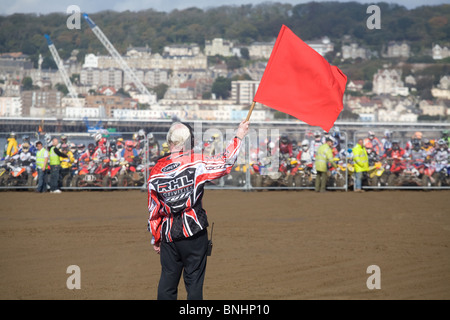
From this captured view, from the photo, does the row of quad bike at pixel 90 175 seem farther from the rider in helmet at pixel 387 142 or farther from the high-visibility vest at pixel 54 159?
the rider in helmet at pixel 387 142

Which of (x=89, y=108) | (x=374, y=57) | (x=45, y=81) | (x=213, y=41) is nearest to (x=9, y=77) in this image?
(x=45, y=81)

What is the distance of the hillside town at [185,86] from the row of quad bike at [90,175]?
114 metres

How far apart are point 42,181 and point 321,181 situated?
8422 millimetres

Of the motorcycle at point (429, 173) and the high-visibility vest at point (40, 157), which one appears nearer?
the high-visibility vest at point (40, 157)

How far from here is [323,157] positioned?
19797 millimetres

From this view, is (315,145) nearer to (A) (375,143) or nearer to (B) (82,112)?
(A) (375,143)

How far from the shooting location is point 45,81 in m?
166

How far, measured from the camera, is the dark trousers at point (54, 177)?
20.1 metres

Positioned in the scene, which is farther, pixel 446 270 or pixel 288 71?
pixel 446 270

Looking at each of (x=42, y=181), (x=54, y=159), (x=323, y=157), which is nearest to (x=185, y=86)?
(x=42, y=181)

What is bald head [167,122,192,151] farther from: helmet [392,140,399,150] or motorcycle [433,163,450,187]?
motorcycle [433,163,450,187]

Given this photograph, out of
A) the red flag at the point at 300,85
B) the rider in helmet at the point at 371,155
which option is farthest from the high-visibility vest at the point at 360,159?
the red flag at the point at 300,85

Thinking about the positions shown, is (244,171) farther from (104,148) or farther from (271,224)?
(271,224)
